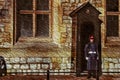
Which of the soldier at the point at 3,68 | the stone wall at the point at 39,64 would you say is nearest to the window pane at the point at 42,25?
the stone wall at the point at 39,64

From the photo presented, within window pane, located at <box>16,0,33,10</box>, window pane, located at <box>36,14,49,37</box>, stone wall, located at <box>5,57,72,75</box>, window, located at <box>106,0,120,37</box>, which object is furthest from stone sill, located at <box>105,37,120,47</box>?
window pane, located at <box>16,0,33,10</box>

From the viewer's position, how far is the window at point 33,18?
13500 mm

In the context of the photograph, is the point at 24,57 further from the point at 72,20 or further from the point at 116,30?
the point at 116,30

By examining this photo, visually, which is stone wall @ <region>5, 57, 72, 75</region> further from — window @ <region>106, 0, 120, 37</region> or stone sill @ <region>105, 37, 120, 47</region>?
window @ <region>106, 0, 120, 37</region>

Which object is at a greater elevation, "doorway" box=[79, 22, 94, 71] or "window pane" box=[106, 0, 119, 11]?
"window pane" box=[106, 0, 119, 11]

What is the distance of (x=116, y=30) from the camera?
13.8m

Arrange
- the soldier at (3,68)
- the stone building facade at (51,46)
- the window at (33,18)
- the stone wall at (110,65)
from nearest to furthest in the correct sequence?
the soldier at (3,68) < the stone building facade at (51,46) < the stone wall at (110,65) < the window at (33,18)

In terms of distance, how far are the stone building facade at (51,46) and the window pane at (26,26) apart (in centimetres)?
24

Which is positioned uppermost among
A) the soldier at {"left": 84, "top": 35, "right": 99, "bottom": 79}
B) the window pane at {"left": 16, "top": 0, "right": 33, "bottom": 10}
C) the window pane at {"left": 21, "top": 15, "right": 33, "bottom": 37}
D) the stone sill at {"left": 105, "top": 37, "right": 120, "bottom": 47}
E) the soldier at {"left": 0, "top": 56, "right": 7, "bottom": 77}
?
the window pane at {"left": 16, "top": 0, "right": 33, "bottom": 10}

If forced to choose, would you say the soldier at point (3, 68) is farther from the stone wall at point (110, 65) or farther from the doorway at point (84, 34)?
the stone wall at point (110, 65)

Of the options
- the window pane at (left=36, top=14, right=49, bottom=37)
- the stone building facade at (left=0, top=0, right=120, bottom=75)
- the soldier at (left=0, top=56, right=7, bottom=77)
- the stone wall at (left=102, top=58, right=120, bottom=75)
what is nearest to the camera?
the soldier at (left=0, top=56, right=7, bottom=77)

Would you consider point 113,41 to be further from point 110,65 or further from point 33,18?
point 33,18

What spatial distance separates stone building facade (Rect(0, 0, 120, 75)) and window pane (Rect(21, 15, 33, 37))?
237mm

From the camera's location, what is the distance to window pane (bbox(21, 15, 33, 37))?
1352cm
